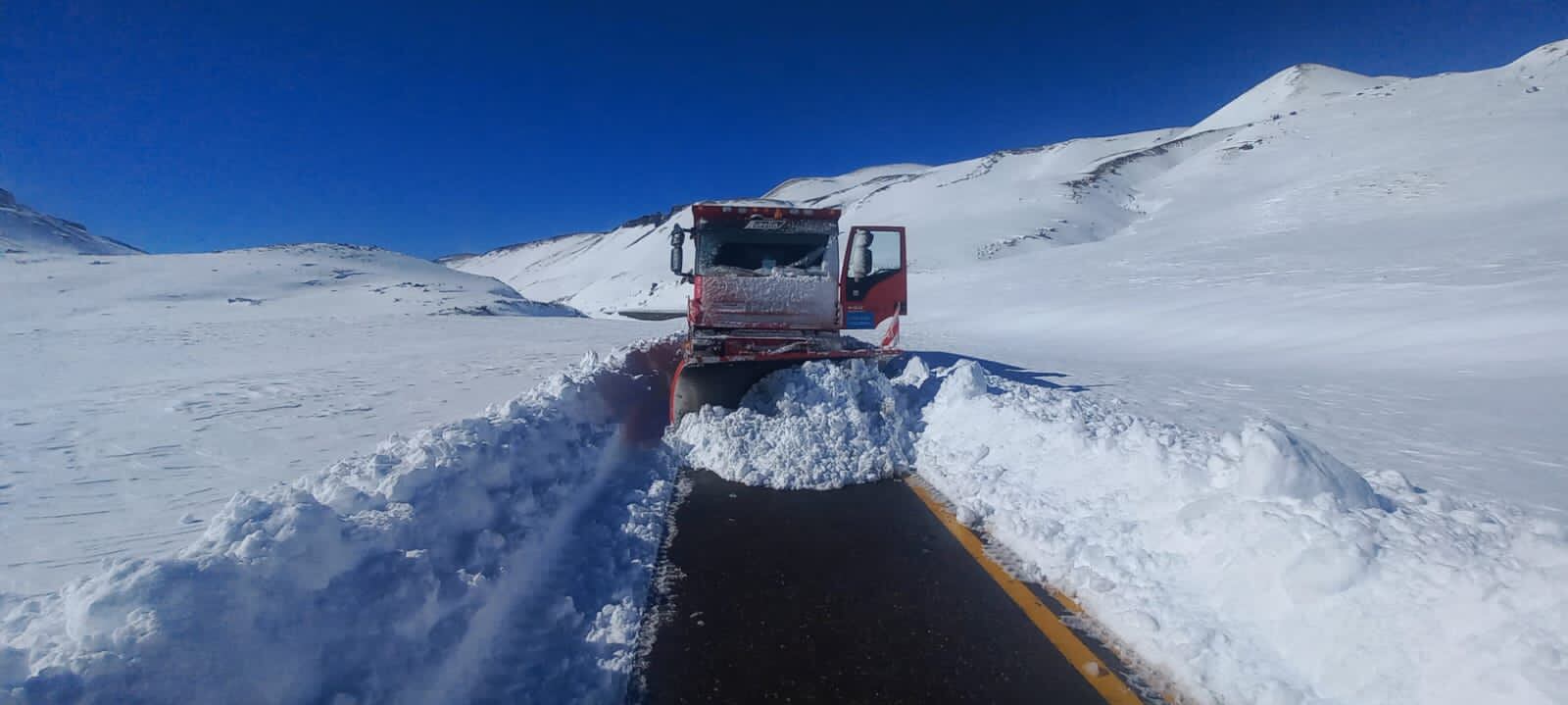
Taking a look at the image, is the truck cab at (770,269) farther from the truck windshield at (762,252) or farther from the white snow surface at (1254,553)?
the white snow surface at (1254,553)

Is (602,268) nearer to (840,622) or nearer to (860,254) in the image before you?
(860,254)

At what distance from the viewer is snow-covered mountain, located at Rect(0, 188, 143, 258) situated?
Result: 71.9 m

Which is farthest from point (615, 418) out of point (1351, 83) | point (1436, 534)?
point (1351, 83)

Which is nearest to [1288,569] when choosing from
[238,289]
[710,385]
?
[710,385]

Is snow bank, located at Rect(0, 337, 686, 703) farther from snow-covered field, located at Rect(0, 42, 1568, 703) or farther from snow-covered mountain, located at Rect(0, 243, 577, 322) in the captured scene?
snow-covered mountain, located at Rect(0, 243, 577, 322)

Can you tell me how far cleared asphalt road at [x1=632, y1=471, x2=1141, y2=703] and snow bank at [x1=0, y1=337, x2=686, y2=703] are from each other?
319 millimetres

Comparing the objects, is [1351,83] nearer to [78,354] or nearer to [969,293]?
[969,293]

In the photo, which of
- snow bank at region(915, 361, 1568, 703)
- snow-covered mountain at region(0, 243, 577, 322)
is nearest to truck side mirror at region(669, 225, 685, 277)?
snow bank at region(915, 361, 1568, 703)

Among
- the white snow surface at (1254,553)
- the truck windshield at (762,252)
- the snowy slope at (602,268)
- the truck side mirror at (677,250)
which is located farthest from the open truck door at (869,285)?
the snowy slope at (602,268)

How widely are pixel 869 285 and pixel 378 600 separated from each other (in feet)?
23.4

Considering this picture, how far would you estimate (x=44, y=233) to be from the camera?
264ft

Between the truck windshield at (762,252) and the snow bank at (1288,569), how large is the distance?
430 cm

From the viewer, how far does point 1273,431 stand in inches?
146

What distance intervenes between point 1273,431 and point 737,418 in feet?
13.5
